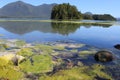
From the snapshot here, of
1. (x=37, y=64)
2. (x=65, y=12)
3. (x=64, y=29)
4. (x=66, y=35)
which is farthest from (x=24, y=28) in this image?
(x=65, y=12)

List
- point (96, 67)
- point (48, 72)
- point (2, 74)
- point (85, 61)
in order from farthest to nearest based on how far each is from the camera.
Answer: point (85, 61), point (96, 67), point (48, 72), point (2, 74)

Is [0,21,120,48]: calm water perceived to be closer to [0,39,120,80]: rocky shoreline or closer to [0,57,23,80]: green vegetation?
[0,39,120,80]: rocky shoreline

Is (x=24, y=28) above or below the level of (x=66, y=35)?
below

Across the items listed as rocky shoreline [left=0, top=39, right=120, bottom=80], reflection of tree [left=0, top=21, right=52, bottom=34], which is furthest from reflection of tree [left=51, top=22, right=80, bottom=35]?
rocky shoreline [left=0, top=39, right=120, bottom=80]

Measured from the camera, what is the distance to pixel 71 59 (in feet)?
54.2

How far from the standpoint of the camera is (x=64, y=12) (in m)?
115

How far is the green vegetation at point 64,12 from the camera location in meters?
115

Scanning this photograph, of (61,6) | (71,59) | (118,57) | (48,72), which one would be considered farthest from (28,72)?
(61,6)

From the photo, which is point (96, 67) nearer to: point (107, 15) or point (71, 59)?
point (71, 59)

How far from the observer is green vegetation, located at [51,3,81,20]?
11538 centimetres

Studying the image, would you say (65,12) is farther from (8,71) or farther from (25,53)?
(8,71)

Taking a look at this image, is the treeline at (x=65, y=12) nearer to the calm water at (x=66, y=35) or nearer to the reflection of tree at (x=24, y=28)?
the reflection of tree at (x=24, y=28)

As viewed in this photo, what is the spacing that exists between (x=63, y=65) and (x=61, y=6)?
10403 centimetres

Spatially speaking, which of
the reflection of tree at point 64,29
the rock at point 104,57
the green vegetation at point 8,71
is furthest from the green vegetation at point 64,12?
the green vegetation at point 8,71
